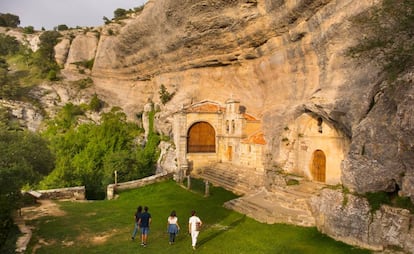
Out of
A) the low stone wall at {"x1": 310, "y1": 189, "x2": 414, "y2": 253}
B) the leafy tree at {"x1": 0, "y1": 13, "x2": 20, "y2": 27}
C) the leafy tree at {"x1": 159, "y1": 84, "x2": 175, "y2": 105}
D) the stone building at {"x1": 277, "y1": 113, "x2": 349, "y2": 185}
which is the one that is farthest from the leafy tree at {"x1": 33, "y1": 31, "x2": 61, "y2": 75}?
the low stone wall at {"x1": 310, "y1": 189, "x2": 414, "y2": 253}

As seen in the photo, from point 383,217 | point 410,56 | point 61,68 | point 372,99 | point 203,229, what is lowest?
point 203,229

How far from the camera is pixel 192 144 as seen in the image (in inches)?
997

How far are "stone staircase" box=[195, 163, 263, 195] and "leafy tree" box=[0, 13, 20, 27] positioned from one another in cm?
8256

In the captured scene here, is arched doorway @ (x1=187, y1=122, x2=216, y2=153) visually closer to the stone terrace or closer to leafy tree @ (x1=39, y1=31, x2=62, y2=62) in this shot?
the stone terrace

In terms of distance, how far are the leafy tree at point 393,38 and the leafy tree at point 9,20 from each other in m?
93.1

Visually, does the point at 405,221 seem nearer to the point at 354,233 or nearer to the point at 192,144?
the point at 354,233

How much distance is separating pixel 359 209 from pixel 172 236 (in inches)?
270

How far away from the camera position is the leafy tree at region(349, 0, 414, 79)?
30.6 ft

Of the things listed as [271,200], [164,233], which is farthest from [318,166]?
[164,233]

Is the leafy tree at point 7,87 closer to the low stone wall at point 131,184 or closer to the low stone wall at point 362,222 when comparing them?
the low stone wall at point 131,184

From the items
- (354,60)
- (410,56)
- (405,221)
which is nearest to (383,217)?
(405,221)

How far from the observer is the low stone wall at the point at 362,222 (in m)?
8.96

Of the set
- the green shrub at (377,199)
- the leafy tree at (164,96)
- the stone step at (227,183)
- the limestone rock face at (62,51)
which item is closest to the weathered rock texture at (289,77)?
the green shrub at (377,199)

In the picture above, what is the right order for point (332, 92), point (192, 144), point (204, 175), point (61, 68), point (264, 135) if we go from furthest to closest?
1. point (61, 68)
2. point (192, 144)
3. point (204, 175)
4. point (264, 135)
5. point (332, 92)
